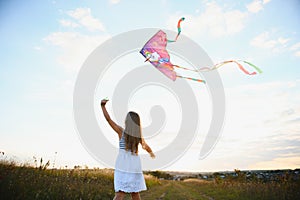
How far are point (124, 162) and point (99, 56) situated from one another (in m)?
6.09

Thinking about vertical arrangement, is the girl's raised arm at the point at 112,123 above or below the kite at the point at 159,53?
below

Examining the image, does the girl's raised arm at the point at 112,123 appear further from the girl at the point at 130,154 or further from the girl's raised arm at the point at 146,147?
the girl's raised arm at the point at 146,147

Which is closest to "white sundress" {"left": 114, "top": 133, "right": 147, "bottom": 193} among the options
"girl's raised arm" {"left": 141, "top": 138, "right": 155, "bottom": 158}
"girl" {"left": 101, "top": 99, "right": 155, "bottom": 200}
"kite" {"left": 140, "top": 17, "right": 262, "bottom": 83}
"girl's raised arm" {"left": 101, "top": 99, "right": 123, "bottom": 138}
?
"girl" {"left": 101, "top": 99, "right": 155, "bottom": 200}

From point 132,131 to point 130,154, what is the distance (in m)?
0.45

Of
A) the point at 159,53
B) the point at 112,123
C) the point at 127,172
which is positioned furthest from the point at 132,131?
the point at 159,53

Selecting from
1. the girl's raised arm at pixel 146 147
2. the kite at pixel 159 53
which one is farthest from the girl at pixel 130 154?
the kite at pixel 159 53

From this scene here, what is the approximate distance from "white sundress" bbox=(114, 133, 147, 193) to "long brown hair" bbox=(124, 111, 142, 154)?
10cm

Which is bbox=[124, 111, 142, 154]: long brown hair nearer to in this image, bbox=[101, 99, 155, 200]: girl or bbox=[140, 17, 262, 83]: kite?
bbox=[101, 99, 155, 200]: girl

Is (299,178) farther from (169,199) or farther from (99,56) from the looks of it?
(99,56)

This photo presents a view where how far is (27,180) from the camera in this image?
632 centimetres

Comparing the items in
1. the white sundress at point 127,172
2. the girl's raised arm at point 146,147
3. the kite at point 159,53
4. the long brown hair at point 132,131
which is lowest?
the white sundress at point 127,172

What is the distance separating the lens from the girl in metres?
5.15

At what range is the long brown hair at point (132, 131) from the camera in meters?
5.25

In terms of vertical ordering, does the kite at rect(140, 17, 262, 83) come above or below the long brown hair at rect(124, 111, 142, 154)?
above
